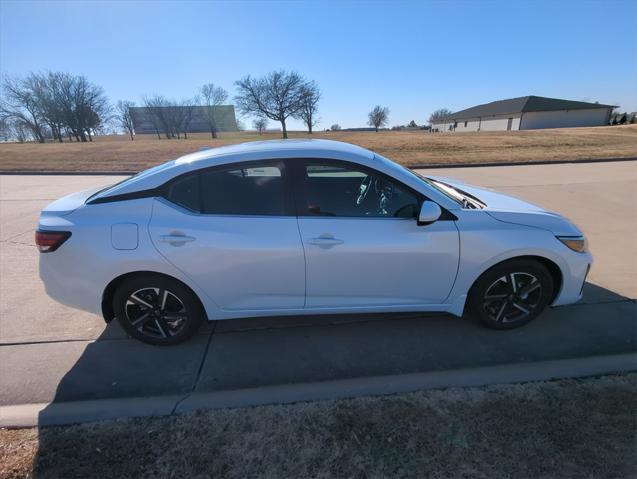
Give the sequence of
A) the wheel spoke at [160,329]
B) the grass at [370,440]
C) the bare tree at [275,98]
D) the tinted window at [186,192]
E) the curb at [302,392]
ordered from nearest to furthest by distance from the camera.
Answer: the grass at [370,440]
the curb at [302,392]
the tinted window at [186,192]
the wheel spoke at [160,329]
the bare tree at [275,98]

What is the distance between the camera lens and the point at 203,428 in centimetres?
211

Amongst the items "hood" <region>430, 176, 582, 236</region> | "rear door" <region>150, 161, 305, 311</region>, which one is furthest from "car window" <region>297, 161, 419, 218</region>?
"hood" <region>430, 176, 582, 236</region>

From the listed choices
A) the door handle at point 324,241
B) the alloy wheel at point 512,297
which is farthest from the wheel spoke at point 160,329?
the alloy wheel at point 512,297

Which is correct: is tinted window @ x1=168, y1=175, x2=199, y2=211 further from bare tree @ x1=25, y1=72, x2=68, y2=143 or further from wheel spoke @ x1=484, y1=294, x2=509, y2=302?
bare tree @ x1=25, y1=72, x2=68, y2=143

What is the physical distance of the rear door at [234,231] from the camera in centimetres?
257

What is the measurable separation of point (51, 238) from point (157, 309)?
2.99 ft

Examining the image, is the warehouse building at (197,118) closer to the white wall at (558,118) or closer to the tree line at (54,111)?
the tree line at (54,111)

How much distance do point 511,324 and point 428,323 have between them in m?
0.68

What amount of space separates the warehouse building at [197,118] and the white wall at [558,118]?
167 feet

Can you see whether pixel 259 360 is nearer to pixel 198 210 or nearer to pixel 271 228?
pixel 271 228

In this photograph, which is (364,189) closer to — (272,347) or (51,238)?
(272,347)

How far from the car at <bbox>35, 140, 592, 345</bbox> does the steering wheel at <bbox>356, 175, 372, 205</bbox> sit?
0.11 ft

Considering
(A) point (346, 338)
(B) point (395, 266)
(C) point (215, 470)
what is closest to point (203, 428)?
(C) point (215, 470)

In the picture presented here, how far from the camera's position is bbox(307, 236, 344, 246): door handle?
258 centimetres
